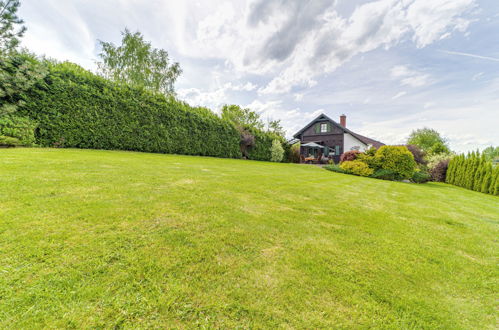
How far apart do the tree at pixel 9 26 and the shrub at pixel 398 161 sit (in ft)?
70.3

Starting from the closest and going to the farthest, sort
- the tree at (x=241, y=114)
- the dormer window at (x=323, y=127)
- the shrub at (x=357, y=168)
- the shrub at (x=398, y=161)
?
1. the shrub at (x=398, y=161)
2. the shrub at (x=357, y=168)
3. the dormer window at (x=323, y=127)
4. the tree at (x=241, y=114)

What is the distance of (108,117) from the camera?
8.90m

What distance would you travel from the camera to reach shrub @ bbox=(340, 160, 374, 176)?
1160 cm

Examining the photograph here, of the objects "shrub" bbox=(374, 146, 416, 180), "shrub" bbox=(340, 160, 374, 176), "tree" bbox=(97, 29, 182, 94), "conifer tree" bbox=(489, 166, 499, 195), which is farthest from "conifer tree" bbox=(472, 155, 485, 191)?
"tree" bbox=(97, 29, 182, 94)

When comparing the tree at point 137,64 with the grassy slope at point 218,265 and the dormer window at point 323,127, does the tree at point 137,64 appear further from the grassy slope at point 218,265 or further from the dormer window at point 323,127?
the grassy slope at point 218,265

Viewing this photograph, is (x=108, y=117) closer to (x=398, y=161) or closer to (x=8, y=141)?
(x=8, y=141)

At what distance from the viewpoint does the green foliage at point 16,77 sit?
6207 mm

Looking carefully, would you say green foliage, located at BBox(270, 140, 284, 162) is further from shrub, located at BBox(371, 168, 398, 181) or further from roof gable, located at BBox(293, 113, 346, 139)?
shrub, located at BBox(371, 168, 398, 181)

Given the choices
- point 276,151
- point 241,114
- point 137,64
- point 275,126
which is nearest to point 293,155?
point 276,151

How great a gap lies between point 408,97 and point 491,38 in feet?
23.8

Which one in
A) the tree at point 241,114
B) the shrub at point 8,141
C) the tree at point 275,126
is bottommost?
the shrub at point 8,141

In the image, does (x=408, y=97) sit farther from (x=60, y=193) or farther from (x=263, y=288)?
(x=60, y=193)

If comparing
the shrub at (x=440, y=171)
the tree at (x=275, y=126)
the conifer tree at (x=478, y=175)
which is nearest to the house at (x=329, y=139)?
the shrub at (x=440, y=171)

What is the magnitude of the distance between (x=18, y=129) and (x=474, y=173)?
67.8 feet
